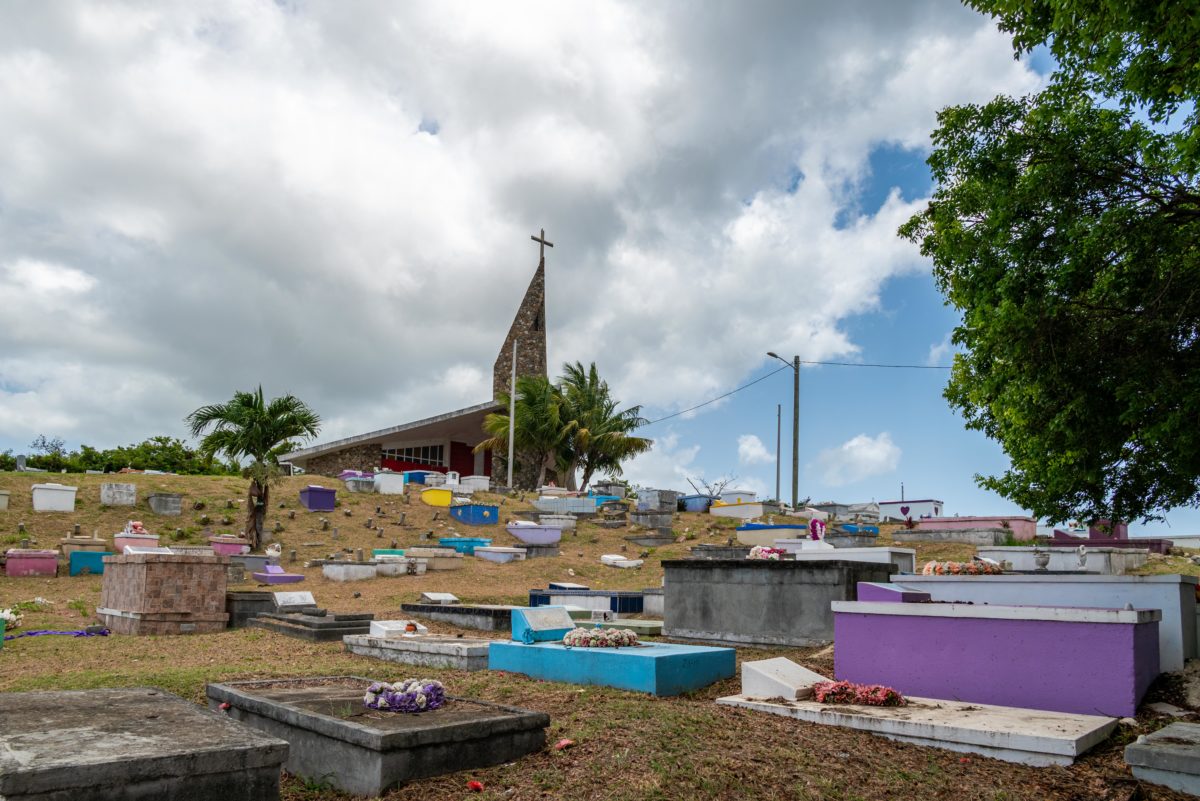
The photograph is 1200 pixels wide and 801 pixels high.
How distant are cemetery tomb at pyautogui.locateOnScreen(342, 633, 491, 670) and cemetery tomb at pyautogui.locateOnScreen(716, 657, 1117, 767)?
3.27 metres

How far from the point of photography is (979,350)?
1056 centimetres

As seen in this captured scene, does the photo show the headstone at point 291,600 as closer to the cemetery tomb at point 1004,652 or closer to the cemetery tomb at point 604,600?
the cemetery tomb at point 604,600

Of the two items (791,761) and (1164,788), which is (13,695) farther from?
(1164,788)

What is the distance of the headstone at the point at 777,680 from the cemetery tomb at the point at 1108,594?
2947mm

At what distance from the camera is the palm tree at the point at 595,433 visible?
4262cm

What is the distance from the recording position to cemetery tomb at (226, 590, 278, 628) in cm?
1393

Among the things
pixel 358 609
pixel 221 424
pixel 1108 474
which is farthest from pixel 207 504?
pixel 1108 474

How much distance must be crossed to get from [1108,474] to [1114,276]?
277 cm

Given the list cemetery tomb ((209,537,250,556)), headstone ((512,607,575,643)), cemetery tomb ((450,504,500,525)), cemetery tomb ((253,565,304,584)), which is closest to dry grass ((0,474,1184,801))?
headstone ((512,607,575,643))

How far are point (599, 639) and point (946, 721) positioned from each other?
3.41m

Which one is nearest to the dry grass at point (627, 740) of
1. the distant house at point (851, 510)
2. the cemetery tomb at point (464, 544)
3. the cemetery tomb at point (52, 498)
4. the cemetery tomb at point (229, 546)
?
the cemetery tomb at point (229, 546)

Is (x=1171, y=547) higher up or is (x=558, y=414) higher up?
(x=558, y=414)

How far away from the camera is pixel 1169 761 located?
18.4 feet

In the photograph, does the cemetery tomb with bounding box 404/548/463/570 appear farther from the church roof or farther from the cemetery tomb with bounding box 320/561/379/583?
the church roof
